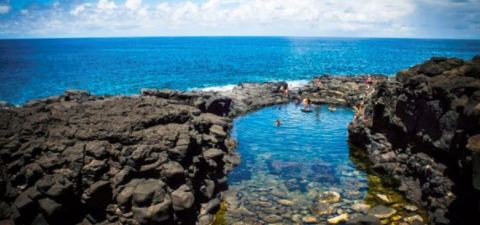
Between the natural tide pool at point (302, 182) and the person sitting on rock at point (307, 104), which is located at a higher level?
the person sitting on rock at point (307, 104)

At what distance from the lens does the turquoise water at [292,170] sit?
2195cm

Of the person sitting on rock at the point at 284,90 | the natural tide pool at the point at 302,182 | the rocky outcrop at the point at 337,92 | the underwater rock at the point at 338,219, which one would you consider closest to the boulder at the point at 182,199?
the natural tide pool at the point at 302,182

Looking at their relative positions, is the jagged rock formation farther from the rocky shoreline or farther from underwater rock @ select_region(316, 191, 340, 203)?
underwater rock @ select_region(316, 191, 340, 203)

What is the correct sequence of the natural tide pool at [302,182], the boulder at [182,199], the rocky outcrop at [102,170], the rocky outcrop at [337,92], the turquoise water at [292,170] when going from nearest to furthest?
the rocky outcrop at [102,170]
the boulder at [182,199]
the natural tide pool at [302,182]
the turquoise water at [292,170]
the rocky outcrop at [337,92]

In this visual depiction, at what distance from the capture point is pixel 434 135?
2239 cm

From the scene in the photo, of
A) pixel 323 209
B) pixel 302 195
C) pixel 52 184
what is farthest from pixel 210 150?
pixel 52 184

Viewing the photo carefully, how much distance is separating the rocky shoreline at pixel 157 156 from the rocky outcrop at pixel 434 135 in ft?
0.27

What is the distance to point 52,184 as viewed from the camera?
17438mm

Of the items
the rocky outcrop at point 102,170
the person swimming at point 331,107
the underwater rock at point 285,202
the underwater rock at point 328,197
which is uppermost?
the rocky outcrop at point 102,170

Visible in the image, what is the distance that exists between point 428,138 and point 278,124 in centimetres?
2035

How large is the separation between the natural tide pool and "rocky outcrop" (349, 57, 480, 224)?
1674 mm

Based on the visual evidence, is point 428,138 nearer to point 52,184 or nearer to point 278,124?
point 278,124

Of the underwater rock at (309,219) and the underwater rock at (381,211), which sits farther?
the underwater rock at (381,211)

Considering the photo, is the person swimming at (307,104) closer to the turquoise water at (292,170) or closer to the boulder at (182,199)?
the turquoise water at (292,170)
